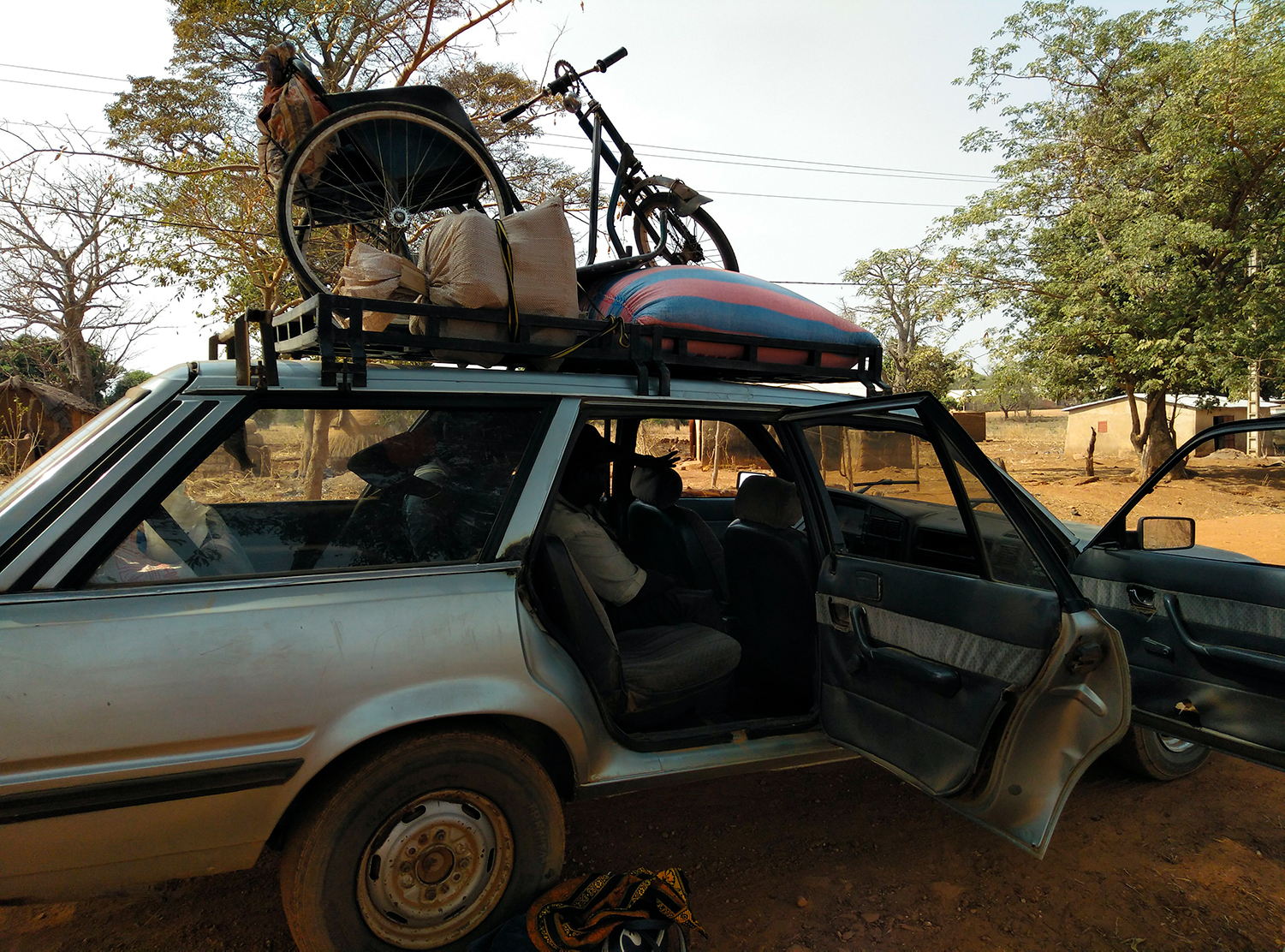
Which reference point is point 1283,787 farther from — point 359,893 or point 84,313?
point 84,313

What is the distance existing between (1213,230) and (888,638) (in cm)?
1456

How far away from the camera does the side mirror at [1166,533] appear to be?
292cm

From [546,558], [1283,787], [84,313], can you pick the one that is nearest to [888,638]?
[546,558]

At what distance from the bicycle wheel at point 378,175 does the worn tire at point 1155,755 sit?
3.63 metres

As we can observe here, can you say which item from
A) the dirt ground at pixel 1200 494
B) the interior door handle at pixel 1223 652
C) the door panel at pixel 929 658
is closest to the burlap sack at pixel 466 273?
the door panel at pixel 929 658

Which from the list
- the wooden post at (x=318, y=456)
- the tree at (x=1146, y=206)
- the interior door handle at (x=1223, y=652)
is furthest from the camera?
the tree at (x=1146, y=206)

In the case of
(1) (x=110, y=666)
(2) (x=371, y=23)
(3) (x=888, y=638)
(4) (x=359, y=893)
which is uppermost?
(2) (x=371, y=23)

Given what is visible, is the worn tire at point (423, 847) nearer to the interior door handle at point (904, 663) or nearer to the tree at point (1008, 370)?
the interior door handle at point (904, 663)

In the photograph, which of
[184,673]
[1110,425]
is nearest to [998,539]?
[184,673]

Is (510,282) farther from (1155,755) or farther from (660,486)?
(1155,755)

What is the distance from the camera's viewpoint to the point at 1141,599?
2934 millimetres

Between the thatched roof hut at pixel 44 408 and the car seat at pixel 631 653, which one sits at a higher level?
the thatched roof hut at pixel 44 408

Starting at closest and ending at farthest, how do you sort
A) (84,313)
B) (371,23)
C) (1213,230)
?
(371,23), (1213,230), (84,313)

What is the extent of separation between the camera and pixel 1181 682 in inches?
110
